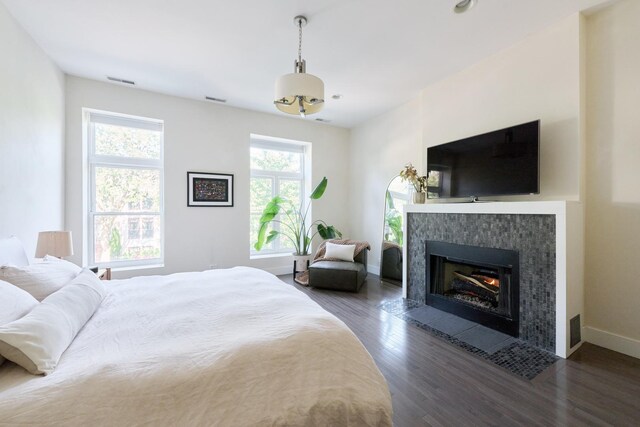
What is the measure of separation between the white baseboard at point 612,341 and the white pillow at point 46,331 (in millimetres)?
3758

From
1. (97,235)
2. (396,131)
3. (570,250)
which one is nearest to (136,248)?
(97,235)

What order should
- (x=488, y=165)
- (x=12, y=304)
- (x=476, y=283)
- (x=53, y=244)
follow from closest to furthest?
(x=12, y=304) → (x=53, y=244) → (x=488, y=165) → (x=476, y=283)

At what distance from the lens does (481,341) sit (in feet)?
7.97

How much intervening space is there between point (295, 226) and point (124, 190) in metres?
2.80

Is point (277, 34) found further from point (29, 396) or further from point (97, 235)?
point (97, 235)

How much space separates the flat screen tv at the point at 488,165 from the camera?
97.8 inches

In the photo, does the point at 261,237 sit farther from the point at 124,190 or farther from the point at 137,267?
the point at 124,190

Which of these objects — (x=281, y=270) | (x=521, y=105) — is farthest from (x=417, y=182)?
(x=281, y=270)

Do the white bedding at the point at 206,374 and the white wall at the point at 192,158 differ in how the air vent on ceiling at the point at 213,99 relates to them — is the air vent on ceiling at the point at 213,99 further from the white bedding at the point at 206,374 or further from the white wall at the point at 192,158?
the white bedding at the point at 206,374

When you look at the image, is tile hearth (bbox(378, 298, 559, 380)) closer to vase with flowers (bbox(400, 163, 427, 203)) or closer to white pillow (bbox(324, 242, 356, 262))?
white pillow (bbox(324, 242, 356, 262))

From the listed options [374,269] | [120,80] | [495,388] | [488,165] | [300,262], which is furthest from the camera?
[374,269]

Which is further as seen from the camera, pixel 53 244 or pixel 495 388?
pixel 53 244

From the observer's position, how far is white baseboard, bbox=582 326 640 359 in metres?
2.19

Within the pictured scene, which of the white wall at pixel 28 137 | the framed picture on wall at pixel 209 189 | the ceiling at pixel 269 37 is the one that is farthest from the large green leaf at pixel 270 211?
the white wall at pixel 28 137
